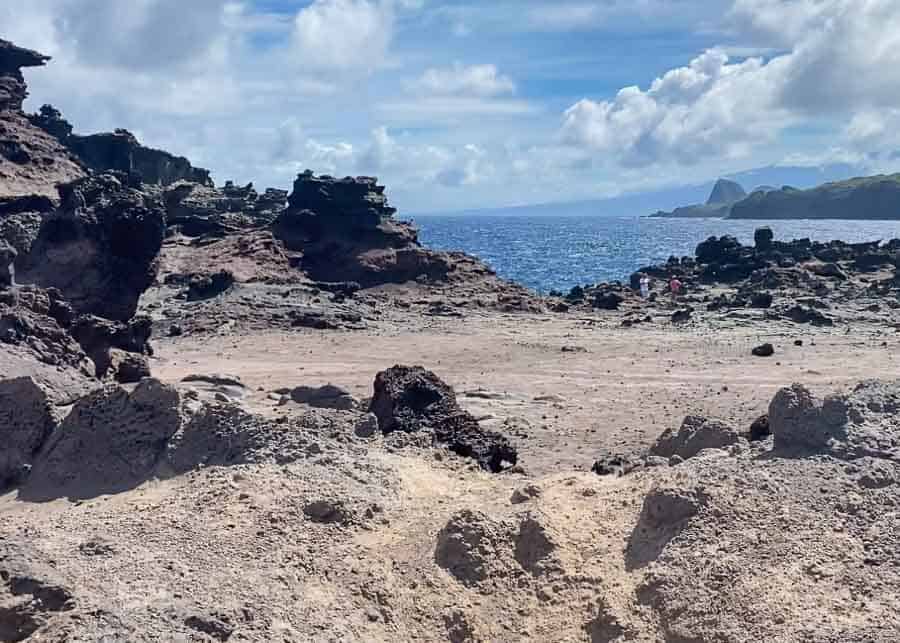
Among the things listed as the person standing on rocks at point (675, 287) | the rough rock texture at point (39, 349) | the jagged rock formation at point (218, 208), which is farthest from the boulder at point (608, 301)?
the rough rock texture at point (39, 349)

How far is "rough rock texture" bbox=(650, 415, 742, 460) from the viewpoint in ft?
28.2

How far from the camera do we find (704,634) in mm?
5863

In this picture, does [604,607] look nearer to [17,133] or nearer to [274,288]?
[274,288]

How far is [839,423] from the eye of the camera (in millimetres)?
7508

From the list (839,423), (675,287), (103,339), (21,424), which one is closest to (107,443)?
(21,424)

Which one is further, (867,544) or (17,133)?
(17,133)

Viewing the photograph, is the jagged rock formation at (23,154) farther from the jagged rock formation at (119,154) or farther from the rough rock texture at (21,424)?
the rough rock texture at (21,424)

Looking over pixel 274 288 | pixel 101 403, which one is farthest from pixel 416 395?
Answer: pixel 274 288

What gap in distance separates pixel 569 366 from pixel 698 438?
462 inches

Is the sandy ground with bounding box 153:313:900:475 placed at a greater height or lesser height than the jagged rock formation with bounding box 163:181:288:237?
lesser

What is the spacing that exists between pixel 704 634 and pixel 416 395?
18.1 feet

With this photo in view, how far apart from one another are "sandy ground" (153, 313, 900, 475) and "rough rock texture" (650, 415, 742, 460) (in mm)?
2216

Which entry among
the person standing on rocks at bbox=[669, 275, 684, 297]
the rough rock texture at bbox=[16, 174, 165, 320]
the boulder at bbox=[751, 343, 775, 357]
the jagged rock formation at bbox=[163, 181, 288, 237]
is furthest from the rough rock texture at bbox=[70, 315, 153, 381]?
the person standing on rocks at bbox=[669, 275, 684, 297]

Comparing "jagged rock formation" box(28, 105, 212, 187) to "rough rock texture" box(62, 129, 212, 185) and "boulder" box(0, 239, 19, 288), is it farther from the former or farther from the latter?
"boulder" box(0, 239, 19, 288)
